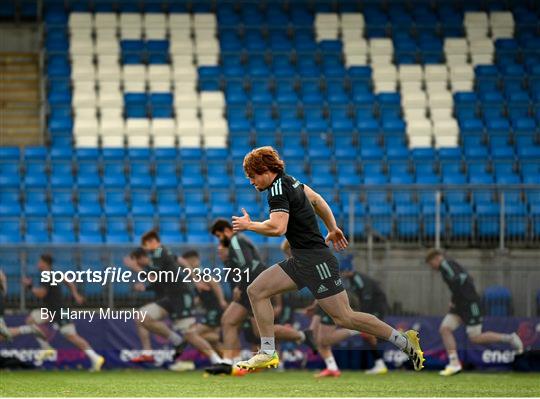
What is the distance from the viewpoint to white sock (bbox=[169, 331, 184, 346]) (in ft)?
49.8

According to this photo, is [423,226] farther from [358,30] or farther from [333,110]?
[358,30]

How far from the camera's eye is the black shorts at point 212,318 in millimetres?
15070

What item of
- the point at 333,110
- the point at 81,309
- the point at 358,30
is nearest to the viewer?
the point at 81,309

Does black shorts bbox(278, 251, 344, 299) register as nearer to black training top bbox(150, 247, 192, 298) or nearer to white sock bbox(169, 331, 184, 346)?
black training top bbox(150, 247, 192, 298)

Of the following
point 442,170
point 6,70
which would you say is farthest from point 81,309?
point 6,70

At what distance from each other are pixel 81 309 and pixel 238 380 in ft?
8.11

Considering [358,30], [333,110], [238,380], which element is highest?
[358,30]

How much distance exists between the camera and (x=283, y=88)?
25.2 metres

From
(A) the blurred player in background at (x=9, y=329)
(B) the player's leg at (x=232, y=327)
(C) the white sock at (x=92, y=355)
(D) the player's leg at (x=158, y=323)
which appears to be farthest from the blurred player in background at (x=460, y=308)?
(A) the blurred player in background at (x=9, y=329)

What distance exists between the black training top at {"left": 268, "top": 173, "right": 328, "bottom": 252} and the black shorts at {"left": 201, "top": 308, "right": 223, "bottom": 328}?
17.0 ft

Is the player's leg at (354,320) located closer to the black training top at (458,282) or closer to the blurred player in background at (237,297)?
the blurred player in background at (237,297)

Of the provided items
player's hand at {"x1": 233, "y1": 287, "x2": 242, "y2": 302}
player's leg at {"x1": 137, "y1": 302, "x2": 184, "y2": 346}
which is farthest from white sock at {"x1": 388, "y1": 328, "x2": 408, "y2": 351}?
player's leg at {"x1": 137, "y1": 302, "x2": 184, "y2": 346}

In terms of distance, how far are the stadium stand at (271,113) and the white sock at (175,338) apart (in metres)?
4.99

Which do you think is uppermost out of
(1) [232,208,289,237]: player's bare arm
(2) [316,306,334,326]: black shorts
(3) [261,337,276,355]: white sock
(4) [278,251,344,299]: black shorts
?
(1) [232,208,289,237]: player's bare arm
